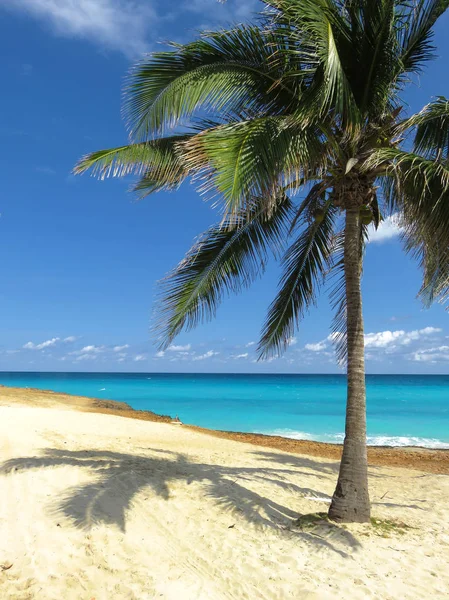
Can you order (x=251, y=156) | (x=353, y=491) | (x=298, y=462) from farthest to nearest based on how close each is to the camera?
(x=298, y=462), (x=353, y=491), (x=251, y=156)

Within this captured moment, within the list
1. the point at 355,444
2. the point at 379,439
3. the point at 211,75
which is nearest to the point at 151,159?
the point at 211,75

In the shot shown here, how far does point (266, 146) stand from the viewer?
15.1 feet

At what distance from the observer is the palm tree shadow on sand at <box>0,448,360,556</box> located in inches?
207

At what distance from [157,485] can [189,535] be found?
1.46m

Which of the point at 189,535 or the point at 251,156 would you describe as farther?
the point at 189,535

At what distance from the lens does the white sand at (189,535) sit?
4.12 m

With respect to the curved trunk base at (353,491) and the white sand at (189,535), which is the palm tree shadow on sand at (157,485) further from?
the curved trunk base at (353,491)

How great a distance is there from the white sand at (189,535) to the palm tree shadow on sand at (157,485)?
0.02 m

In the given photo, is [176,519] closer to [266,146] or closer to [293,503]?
[293,503]

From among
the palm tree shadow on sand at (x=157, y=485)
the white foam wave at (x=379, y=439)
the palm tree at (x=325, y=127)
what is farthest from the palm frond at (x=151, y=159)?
the white foam wave at (x=379, y=439)

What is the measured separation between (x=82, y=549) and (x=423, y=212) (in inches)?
199

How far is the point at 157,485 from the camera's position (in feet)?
21.4

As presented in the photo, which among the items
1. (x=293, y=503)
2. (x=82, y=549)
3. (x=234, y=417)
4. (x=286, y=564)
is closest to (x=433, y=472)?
(x=293, y=503)

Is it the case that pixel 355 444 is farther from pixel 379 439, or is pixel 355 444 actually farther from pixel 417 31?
pixel 379 439
